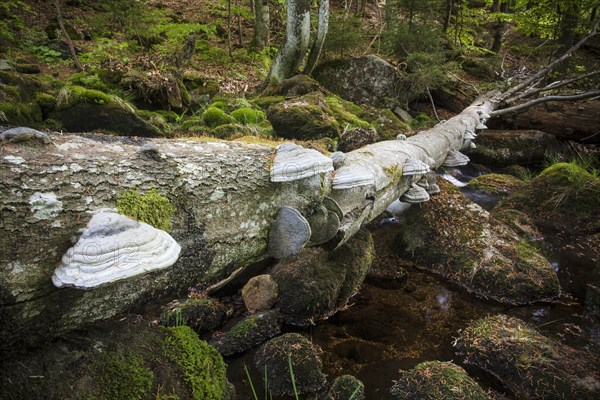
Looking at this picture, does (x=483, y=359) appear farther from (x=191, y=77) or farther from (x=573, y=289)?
(x=191, y=77)

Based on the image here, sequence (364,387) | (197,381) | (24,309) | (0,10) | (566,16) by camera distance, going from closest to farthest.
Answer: (24,309), (197,381), (364,387), (566,16), (0,10)

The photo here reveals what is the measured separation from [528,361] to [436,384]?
3.45 ft

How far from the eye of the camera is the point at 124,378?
193cm

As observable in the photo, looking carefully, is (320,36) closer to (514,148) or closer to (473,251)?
(514,148)

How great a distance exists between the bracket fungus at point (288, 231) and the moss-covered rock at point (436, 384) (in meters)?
1.74

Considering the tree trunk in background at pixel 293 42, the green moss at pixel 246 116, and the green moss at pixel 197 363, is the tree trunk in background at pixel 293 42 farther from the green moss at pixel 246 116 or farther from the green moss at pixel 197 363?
the green moss at pixel 197 363

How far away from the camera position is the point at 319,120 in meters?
8.02

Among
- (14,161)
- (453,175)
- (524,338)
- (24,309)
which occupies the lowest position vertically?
(453,175)

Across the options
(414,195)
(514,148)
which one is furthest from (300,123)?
(514,148)

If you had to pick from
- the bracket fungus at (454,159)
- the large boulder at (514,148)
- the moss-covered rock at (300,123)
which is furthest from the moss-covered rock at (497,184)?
the moss-covered rock at (300,123)

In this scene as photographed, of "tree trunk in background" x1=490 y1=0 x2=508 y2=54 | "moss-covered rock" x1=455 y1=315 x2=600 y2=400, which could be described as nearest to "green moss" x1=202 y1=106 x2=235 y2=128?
"moss-covered rock" x1=455 y1=315 x2=600 y2=400

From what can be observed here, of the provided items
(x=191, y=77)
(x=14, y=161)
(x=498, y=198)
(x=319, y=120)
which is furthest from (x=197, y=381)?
(x=191, y=77)

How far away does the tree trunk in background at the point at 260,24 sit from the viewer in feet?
51.8

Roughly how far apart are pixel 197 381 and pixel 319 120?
6625mm
